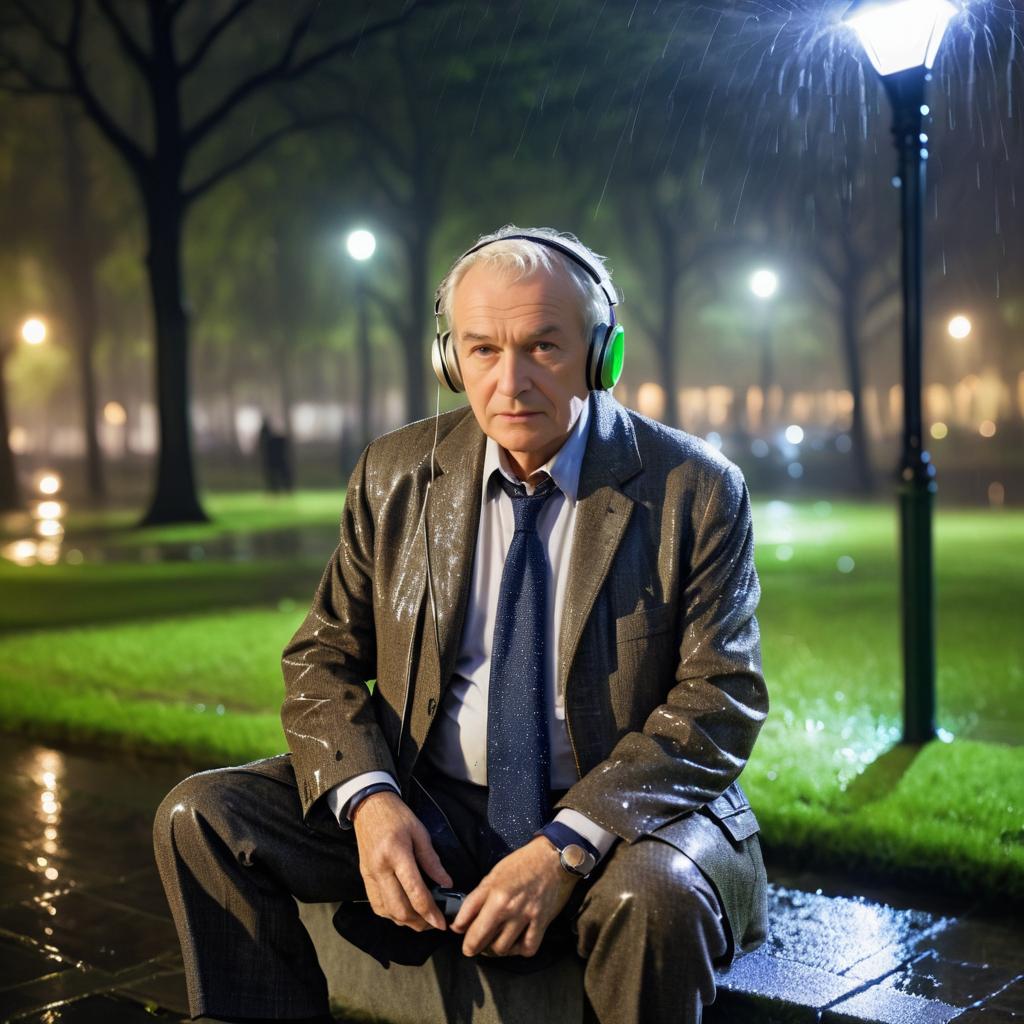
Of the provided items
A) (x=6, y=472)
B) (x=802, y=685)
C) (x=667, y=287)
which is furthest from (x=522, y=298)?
(x=667, y=287)

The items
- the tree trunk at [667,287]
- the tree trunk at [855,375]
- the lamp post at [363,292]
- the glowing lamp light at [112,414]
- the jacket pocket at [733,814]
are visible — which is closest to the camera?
the jacket pocket at [733,814]

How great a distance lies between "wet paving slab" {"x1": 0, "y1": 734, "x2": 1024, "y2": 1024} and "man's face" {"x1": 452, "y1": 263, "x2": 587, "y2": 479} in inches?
59.3

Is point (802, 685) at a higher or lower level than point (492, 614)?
lower

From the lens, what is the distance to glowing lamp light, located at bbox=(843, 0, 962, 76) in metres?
6.11

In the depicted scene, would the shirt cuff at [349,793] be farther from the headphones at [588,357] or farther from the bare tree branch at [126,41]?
the bare tree branch at [126,41]

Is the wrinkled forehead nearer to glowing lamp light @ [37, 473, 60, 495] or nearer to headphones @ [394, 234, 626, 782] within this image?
headphones @ [394, 234, 626, 782]

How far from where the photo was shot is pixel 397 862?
312cm

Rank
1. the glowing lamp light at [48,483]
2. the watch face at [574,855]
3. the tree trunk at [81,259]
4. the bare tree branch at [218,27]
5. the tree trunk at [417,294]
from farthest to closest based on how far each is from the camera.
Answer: the glowing lamp light at [48,483] → the tree trunk at [81,259] → the tree trunk at [417,294] → the bare tree branch at [218,27] → the watch face at [574,855]

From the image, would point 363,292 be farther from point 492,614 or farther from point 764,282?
point 492,614

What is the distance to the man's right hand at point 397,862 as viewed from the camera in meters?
3.10

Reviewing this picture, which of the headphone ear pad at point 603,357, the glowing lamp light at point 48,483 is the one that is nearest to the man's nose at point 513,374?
the headphone ear pad at point 603,357

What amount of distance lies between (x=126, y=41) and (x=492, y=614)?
2129 centimetres

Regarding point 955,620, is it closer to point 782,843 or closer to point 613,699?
point 782,843

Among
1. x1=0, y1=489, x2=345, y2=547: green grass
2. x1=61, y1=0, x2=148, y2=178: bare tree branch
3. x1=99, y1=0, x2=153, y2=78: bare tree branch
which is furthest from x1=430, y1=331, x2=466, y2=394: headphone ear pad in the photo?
x1=61, y1=0, x2=148, y2=178: bare tree branch
